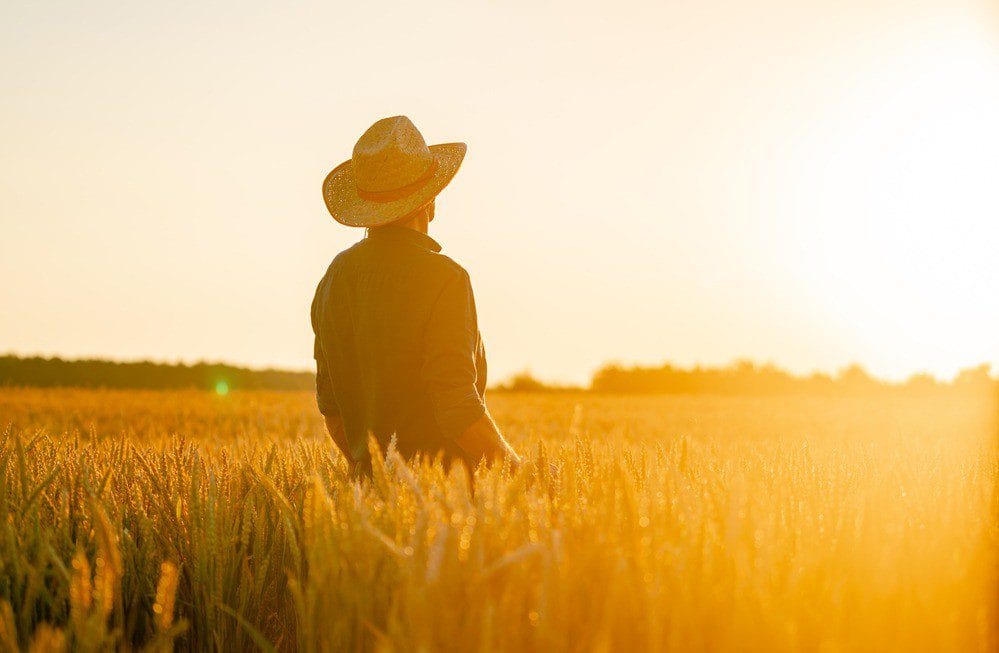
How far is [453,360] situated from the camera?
3863 millimetres

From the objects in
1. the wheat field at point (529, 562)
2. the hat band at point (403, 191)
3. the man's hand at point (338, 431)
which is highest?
the hat band at point (403, 191)

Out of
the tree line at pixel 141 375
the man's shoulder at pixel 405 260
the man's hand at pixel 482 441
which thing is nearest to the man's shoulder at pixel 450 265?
the man's shoulder at pixel 405 260

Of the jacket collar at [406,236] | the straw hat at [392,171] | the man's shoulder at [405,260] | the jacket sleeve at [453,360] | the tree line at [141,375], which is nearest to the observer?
the jacket sleeve at [453,360]

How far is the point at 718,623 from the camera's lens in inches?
71.0

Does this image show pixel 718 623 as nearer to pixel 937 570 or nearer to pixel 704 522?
pixel 704 522

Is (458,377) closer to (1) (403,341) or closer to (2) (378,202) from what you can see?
(1) (403,341)

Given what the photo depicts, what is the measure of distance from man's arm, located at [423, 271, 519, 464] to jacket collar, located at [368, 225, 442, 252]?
0.25m

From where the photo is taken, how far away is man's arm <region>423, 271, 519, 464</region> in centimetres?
382

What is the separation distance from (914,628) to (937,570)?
0.33 metres

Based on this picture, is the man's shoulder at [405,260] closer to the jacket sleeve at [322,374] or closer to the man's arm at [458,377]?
the man's arm at [458,377]

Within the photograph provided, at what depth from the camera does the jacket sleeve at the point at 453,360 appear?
381 centimetres

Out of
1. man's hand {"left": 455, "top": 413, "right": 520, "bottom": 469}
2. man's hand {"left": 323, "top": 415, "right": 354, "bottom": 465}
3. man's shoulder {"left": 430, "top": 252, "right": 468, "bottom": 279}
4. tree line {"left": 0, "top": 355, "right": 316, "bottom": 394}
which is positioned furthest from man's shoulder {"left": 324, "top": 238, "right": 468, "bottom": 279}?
tree line {"left": 0, "top": 355, "right": 316, "bottom": 394}

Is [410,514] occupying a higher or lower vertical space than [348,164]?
lower

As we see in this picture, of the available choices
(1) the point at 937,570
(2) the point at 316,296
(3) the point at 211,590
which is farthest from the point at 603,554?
(2) the point at 316,296
